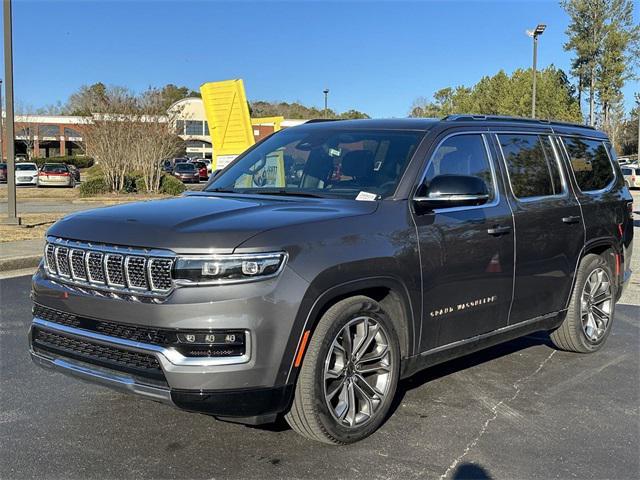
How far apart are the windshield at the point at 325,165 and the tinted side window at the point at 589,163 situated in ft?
6.57

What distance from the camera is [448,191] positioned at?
417 cm

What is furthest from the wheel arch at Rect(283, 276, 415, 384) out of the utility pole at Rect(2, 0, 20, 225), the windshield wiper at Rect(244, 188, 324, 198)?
the utility pole at Rect(2, 0, 20, 225)

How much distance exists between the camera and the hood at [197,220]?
3.41 metres

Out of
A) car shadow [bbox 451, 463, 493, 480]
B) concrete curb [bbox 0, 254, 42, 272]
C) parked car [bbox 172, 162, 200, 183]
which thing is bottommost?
car shadow [bbox 451, 463, 493, 480]

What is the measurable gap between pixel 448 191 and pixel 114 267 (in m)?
2.02

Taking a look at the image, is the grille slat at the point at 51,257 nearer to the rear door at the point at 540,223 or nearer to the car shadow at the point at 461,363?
the car shadow at the point at 461,363

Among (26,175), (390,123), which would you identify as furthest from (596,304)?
(26,175)

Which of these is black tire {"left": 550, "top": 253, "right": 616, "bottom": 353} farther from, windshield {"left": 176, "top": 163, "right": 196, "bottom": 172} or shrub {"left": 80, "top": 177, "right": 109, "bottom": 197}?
windshield {"left": 176, "top": 163, "right": 196, "bottom": 172}

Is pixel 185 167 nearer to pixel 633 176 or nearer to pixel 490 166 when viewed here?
pixel 633 176

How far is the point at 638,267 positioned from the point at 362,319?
8.39 m

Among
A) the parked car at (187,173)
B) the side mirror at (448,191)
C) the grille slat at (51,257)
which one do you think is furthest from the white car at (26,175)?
the side mirror at (448,191)

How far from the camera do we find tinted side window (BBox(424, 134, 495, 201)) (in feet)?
15.0

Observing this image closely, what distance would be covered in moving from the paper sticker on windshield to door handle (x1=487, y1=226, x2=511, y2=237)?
3.12ft

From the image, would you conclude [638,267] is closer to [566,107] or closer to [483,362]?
[483,362]
